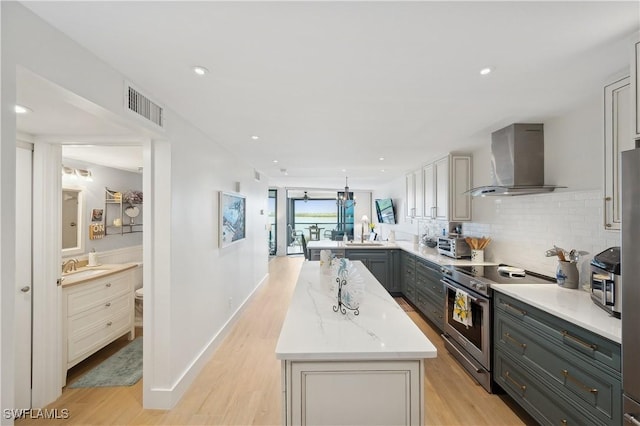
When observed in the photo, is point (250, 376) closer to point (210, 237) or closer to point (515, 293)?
point (210, 237)

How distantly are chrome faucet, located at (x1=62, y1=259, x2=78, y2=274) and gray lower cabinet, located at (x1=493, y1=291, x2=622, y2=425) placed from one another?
433 cm

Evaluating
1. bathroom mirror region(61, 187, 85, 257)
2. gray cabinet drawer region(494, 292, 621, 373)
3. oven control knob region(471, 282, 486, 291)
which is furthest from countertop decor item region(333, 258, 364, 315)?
bathroom mirror region(61, 187, 85, 257)

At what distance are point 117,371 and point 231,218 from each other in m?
1.94

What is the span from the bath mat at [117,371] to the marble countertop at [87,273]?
0.91 metres

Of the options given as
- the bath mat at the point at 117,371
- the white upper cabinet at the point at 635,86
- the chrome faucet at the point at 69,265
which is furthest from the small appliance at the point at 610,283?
the chrome faucet at the point at 69,265

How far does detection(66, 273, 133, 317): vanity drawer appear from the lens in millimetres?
2668

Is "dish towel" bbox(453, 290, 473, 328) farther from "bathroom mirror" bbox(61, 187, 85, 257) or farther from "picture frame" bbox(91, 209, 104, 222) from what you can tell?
"picture frame" bbox(91, 209, 104, 222)

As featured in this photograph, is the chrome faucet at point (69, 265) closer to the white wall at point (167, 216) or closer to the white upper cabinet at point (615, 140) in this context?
the white wall at point (167, 216)

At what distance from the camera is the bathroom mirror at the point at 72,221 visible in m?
3.30

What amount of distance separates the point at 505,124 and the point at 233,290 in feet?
12.3

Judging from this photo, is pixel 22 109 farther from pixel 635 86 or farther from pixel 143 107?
pixel 635 86

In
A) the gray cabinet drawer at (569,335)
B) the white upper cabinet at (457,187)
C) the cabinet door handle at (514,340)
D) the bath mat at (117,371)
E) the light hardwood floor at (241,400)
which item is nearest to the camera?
the gray cabinet drawer at (569,335)

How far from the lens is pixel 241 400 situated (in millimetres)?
2350

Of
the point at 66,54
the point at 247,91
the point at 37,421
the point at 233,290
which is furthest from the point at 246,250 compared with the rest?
the point at 66,54
